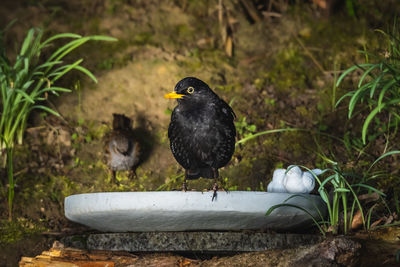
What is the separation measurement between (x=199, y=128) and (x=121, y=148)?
1505mm

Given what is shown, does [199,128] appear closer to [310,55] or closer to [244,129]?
[244,129]

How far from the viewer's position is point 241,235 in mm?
3090

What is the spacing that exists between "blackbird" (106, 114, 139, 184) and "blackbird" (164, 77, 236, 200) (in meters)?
1.33

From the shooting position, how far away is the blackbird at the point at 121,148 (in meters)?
4.31

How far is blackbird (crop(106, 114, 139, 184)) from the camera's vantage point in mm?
4312

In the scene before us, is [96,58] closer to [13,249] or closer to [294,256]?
[13,249]

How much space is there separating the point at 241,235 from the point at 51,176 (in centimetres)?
215

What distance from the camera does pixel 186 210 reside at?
9.08 feet

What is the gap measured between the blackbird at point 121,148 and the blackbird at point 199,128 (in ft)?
4.35

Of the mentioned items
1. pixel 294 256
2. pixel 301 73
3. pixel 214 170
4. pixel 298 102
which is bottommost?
pixel 294 256

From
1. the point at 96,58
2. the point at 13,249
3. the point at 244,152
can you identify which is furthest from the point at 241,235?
the point at 96,58

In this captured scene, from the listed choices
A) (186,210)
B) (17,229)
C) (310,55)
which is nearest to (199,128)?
(186,210)

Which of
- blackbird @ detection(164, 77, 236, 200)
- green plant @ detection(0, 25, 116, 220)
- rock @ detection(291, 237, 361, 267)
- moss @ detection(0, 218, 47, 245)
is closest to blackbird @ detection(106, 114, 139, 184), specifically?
green plant @ detection(0, 25, 116, 220)

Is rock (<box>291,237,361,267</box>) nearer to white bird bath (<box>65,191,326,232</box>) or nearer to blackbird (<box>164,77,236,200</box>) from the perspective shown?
white bird bath (<box>65,191,326,232</box>)
